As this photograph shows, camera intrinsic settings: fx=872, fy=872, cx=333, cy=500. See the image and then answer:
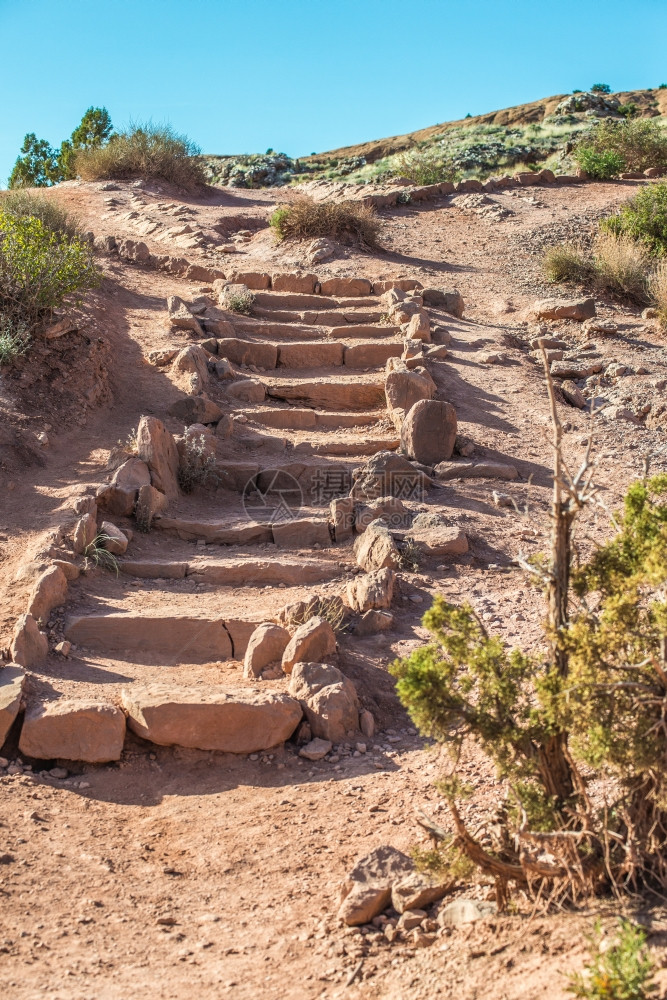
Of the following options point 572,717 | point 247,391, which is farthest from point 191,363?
point 572,717

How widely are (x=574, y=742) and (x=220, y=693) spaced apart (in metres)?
2.36

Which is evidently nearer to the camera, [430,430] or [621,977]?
[621,977]

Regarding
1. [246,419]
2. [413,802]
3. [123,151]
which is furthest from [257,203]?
[413,802]

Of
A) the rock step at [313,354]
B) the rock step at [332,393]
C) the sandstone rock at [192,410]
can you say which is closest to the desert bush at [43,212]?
the rock step at [313,354]

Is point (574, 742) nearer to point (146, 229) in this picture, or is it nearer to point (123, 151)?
point (146, 229)

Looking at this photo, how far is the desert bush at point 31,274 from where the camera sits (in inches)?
329

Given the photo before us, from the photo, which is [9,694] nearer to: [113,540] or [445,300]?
[113,540]

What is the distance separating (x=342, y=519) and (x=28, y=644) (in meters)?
2.57

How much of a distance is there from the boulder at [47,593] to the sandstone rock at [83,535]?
434 millimetres

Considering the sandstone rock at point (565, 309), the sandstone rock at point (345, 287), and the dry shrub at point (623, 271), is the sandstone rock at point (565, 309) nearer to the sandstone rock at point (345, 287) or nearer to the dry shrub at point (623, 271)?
the dry shrub at point (623, 271)

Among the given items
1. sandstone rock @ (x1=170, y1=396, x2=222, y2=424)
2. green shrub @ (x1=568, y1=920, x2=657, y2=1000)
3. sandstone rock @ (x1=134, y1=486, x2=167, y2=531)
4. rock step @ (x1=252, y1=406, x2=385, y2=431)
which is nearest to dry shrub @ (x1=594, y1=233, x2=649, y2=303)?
rock step @ (x1=252, y1=406, x2=385, y2=431)

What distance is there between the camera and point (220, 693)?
177 inches

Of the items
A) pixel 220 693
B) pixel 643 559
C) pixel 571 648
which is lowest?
pixel 220 693

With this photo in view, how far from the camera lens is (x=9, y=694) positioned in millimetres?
4453
